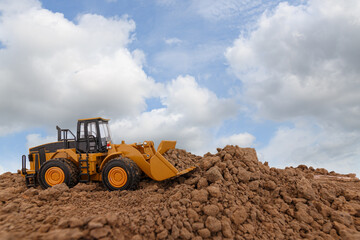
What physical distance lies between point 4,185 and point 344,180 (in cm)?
1532

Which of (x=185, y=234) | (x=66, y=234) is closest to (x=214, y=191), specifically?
(x=185, y=234)

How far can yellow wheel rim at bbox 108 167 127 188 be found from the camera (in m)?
8.70

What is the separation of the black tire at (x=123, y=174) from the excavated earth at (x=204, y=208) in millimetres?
338

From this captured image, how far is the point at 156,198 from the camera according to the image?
7.15 metres

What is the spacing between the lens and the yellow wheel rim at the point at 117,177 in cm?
870

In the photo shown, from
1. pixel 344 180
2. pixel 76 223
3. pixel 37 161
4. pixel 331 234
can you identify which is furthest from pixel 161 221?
pixel 344 180

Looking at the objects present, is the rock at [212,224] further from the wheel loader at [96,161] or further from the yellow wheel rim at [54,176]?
the yellow wheel rim at [54,176]

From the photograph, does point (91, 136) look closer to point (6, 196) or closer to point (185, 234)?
point (6, 196)

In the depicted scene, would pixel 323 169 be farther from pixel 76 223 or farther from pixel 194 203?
pixel 76 223

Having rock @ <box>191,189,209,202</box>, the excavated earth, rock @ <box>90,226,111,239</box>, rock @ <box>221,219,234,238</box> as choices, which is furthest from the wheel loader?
rock @ <box>90,226,111,239</box>

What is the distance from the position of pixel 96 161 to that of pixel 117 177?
1.60m

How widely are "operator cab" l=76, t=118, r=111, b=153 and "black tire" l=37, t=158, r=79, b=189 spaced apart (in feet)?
2.57

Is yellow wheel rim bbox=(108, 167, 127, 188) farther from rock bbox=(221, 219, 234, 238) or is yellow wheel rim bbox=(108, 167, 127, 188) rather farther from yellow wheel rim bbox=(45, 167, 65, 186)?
rock bbox=(221, 219, 234, 238)

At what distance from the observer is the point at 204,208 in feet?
20.9
